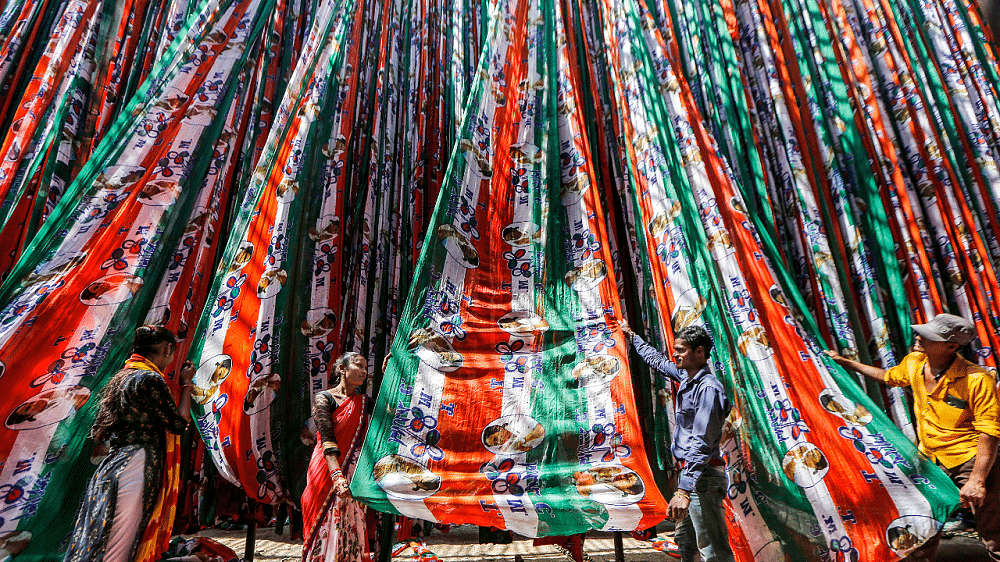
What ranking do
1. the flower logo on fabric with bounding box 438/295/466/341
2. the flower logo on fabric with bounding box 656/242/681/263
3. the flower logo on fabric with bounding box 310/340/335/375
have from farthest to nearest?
1. the flower logo on fabric with bounding box 310/340/335/375
2. the flower logo on fabric with bounding box 656/242/681/263
3. the flower logo on fabric with bounding box 438/295/466/341

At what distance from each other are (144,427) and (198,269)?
3.83 ft

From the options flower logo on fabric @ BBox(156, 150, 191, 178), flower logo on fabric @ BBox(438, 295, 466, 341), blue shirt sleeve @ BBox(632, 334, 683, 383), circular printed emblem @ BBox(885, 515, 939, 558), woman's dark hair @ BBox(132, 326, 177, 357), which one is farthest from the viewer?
flower logo on fabric @ BBox(156, 150, 191, 178)

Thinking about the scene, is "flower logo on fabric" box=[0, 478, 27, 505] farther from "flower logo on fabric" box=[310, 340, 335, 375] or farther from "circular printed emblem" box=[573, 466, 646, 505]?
"circular printed emblem" box=[573, 466, 646, 505]

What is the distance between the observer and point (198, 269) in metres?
2.66

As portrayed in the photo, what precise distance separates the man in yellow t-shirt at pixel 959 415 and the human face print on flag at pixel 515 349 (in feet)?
3.19

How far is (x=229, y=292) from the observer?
2.35 metres

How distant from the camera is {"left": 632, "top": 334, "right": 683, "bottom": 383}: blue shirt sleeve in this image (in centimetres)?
190

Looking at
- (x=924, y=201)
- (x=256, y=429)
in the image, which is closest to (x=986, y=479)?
(x=924, y=201)

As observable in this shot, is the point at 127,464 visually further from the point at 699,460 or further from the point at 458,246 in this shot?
the point at 699,460

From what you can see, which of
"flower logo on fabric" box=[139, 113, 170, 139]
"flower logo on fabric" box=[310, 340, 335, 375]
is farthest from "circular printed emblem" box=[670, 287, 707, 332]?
"flower logo on fabric" box=[139, 113, 170, 139]

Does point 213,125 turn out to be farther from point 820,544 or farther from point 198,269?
point 820,544

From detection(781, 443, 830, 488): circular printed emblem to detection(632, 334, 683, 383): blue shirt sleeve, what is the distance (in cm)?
50

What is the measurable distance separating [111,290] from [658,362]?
2.28 meters

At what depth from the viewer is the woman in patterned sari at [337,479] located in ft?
5.90
